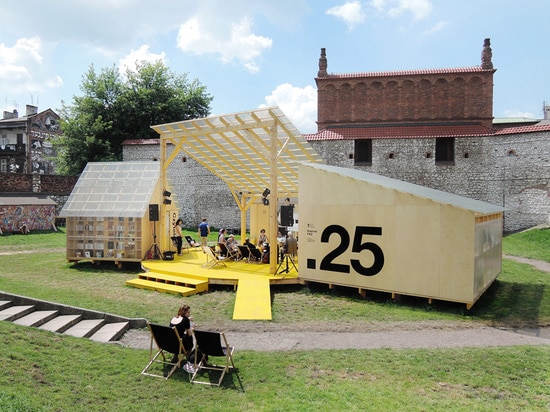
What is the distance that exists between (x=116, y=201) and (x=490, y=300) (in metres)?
11.9

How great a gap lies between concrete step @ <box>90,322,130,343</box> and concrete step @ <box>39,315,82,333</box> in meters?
0.54

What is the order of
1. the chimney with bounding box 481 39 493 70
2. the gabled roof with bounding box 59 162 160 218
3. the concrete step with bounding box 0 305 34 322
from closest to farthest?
1. the concrete step with bounding box 0 305 34 322
2. the gabled roof with bounding box 59 162 160 218
3. the chimney with bounding box 481 39 493 70

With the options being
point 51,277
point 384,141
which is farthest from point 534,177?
point 51,277

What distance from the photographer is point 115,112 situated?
32219 mm

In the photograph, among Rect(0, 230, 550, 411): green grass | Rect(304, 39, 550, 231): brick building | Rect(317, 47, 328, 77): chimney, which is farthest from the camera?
Rect(317, 47, 328, 77): chimney

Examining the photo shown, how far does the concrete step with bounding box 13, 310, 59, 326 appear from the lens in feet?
22.7

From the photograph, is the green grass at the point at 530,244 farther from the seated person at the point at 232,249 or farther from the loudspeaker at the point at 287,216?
the seated person at the point at 232,249

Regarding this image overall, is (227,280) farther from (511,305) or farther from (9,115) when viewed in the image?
(9,115)

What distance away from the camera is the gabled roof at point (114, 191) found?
44.9 feet

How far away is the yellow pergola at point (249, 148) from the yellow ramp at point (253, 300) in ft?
4.12

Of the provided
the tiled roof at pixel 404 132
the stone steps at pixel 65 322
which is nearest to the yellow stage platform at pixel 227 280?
the stone steps at pixel 65 322

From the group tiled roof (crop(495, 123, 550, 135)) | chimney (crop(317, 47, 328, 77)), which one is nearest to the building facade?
chimney (crop(317, 47, 328, 77))

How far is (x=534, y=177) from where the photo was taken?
21.6 metres

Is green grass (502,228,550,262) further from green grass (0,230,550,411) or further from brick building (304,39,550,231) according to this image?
green grass (0,230,550,411)
